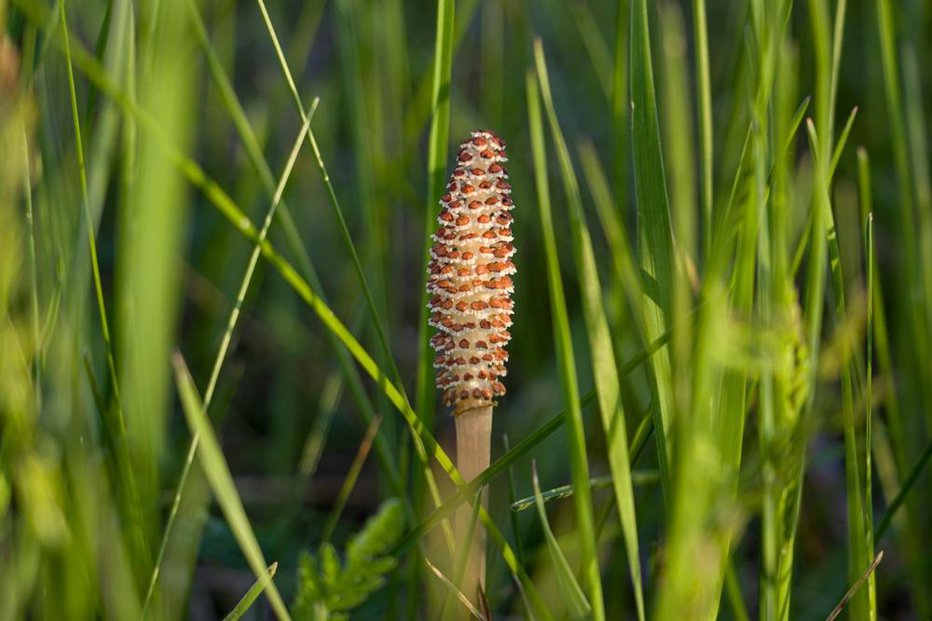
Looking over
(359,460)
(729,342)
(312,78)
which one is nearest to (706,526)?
(729,342)

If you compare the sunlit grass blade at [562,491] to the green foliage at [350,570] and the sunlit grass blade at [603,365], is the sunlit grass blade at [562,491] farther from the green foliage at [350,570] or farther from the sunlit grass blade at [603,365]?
the green foliage at [350,570]

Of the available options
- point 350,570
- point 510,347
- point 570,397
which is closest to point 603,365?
point 570,397

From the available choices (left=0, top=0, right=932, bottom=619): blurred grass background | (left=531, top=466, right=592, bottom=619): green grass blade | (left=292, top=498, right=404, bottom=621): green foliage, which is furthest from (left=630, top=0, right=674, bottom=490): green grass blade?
(left=292, top=498, right=404, bottom=621): green foliage

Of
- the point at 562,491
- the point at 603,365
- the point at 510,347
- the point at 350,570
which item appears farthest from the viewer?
the point at 510,347

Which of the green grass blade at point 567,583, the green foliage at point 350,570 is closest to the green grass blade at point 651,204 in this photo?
the green grass blade at point 567,583

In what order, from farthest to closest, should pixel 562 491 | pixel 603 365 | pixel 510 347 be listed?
pixel 510 347 < pixel 562 491 < pixel 603 365

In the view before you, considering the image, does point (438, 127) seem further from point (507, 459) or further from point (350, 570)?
point (350, 570)

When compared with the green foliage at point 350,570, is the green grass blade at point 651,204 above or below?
above

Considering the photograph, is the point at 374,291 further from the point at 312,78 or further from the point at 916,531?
the point at 312,78
